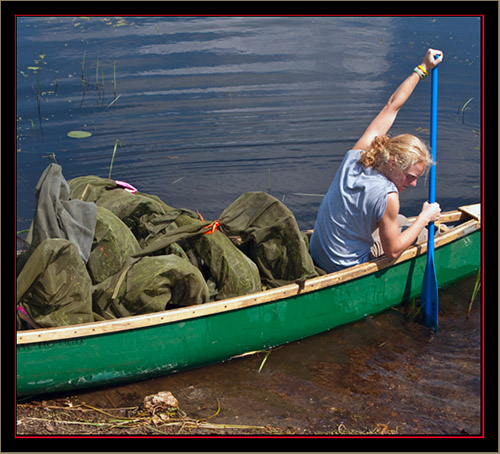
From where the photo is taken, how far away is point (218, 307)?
4348 millimetres

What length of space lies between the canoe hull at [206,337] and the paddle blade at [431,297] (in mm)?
89

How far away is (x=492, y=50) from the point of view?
5719 millimetres

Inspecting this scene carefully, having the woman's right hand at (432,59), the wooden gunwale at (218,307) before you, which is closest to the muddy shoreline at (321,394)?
the wooden gunwale at (218,307)

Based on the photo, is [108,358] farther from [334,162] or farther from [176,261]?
[334,162]

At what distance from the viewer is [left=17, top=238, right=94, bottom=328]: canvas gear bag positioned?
3.95 m

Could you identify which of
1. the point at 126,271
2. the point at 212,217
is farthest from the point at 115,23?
the point at 126,271

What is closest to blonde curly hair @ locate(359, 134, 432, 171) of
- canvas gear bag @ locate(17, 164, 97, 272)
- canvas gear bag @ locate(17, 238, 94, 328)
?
canvas gear bag @ locate(17, 164, 97, 272)

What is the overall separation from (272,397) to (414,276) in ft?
5.45

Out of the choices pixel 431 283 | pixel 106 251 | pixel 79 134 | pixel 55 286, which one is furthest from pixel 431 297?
pixel 79 134

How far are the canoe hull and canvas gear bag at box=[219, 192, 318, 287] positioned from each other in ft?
0.64

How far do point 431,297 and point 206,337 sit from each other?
1872mm

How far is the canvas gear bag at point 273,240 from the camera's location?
15.4ft

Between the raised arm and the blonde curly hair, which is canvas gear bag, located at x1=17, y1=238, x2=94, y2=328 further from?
the raised arm

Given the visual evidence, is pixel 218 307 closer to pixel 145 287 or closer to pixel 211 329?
pixel 211 329
